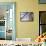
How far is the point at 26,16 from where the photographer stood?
480 cm

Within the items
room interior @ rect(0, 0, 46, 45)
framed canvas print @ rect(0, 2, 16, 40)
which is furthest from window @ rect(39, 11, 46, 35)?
framed canvas print @ rect(0, 2, 16, 40)

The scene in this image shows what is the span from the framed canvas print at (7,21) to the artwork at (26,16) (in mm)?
309

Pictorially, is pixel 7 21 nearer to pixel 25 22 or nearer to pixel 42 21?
pixel 25 22

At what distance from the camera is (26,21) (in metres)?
4.79

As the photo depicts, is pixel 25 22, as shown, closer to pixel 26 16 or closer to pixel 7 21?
pixel 26 16

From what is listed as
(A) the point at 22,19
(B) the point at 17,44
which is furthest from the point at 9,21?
(B) the point at 17,44

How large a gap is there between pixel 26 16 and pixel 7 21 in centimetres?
70

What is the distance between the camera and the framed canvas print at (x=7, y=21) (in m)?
4.84

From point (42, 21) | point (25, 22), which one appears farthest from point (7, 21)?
point (42, 21)

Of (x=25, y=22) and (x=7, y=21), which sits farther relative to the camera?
(x=7, y=21)

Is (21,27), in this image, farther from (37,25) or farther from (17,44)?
(17,44)

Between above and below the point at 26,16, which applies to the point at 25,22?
below

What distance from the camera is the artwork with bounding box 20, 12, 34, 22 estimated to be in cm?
477

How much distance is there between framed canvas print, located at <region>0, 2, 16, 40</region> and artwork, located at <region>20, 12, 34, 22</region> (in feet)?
1.01
